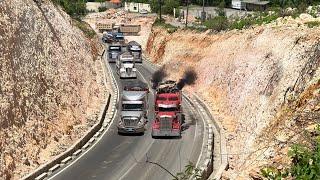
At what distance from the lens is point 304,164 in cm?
1494

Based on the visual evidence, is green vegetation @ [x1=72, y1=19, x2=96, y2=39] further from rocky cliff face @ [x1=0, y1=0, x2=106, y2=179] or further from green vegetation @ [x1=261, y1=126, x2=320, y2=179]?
green vegetation @ [x1=261, y1=126, x2=320, y2=179]

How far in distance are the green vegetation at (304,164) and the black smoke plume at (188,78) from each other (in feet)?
126

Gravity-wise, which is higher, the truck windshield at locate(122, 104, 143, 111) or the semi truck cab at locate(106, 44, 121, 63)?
the truck windshield at locate(122, 104, 143, 111)

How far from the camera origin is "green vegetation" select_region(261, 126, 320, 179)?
14141mm

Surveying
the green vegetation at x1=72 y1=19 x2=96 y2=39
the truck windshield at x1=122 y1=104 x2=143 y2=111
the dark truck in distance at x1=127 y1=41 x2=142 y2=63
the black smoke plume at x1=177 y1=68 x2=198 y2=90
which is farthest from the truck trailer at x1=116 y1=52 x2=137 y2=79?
the truck windshield at x1=122 y1=104 x2=143 y2=111

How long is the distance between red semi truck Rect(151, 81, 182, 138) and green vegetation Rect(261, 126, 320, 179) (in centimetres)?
1792

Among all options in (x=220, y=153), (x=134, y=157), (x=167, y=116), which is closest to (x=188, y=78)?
(x=167, y=116)

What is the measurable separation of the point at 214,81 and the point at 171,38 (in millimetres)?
23098

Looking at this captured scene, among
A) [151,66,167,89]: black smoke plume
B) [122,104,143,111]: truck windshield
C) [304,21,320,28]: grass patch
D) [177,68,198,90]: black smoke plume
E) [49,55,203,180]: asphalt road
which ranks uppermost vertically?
[304,21,320,28]: grass patch

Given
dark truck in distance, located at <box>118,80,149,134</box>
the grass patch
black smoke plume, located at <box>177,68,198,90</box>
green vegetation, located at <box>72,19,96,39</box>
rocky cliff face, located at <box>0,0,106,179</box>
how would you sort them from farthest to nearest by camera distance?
green vegetation, located at <box>72,19,96,39</box> → black smoke plume, located at <box>177,68,198,90</box> → the grass patch → dark truck in distance, located at <box>118,80,149,134</box> → rocky cliff face, located at <box>0,0,106,179</box>

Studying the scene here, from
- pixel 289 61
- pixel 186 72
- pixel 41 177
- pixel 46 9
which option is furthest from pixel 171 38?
pixel 41 177

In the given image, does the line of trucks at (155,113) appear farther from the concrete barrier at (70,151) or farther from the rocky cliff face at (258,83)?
the rocky cliff face at (258,83)

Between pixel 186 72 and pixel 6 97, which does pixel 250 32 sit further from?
pixel 6 97

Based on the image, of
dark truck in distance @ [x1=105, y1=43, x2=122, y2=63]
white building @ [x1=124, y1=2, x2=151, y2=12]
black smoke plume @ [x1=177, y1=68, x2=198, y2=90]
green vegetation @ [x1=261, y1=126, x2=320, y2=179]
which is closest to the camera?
green vegetation @ [x1=261, y1=126, x2=320, y2=179]
